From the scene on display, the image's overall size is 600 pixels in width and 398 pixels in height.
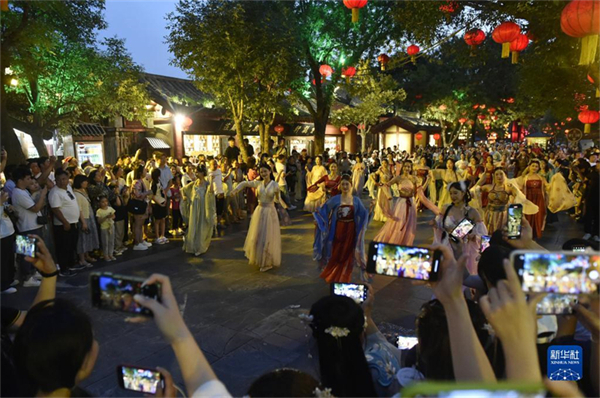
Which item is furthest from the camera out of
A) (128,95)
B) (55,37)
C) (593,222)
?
(128,95)

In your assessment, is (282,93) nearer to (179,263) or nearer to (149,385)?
(179,263)

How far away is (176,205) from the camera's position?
973cm

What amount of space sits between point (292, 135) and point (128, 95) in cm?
1242

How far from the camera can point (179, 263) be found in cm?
761

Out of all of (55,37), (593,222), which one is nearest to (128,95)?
(55,37)

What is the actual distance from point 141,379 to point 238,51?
1188cm

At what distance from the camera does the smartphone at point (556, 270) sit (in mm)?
1336

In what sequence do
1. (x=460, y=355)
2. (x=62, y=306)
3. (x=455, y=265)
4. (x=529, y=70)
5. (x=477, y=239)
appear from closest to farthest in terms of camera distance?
(x=460, y=355), (x=455, y=265), (x=62, y=306), (x=477, y=239), (x=529, y=70)

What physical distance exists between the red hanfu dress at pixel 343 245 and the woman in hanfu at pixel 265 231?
4.70 feet

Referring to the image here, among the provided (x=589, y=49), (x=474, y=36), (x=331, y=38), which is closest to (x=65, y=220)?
(x=589, y=49)

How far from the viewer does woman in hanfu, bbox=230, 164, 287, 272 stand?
23.6ft

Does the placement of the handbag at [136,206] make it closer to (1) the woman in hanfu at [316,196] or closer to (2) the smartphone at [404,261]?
(1) the woman in hanfu at [316,196]

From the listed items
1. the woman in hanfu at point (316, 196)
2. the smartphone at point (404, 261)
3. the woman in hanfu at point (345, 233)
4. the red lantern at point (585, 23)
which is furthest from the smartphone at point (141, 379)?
the woman in hanfu at point (316, 196)

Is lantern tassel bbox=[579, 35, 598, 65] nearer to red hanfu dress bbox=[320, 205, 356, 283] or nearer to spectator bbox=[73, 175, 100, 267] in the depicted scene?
red hanfu dress bbox=[320, 205, 356, 283]
